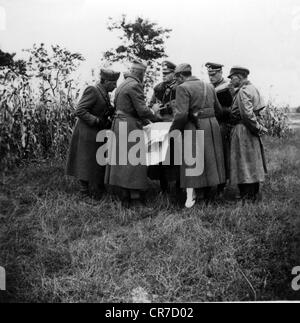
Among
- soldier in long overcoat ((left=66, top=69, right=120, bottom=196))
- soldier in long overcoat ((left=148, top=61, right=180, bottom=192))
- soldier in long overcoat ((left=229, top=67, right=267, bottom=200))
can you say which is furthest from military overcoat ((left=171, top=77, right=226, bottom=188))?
soldier in long overcoat ((left=66, top=69, right=120, bottom=196))

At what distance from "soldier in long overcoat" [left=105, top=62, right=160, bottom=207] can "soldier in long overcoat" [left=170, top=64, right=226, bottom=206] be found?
0.47 m

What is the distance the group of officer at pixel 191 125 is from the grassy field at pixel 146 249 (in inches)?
13.6

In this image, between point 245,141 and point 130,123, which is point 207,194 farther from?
point 130,123

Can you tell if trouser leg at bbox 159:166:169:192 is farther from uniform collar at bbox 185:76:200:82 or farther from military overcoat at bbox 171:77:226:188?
uniform collar at bbox 185:76:200:82

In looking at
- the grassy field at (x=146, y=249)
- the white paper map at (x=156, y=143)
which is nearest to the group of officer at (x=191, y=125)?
the white paper map at (x=156, y=143)

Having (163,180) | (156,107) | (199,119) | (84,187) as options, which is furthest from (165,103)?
(84,187)

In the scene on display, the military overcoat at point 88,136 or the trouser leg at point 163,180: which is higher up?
the military overcoat at point 88,136

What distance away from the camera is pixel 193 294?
4281mm

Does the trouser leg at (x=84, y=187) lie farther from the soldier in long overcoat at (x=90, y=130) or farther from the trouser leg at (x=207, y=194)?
the trouser leg at (x=207, y=194)

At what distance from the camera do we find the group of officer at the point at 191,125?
603 cm

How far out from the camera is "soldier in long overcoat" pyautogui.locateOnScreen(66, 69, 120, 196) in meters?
6.44

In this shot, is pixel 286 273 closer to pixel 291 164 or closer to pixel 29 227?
pixel 29 227
